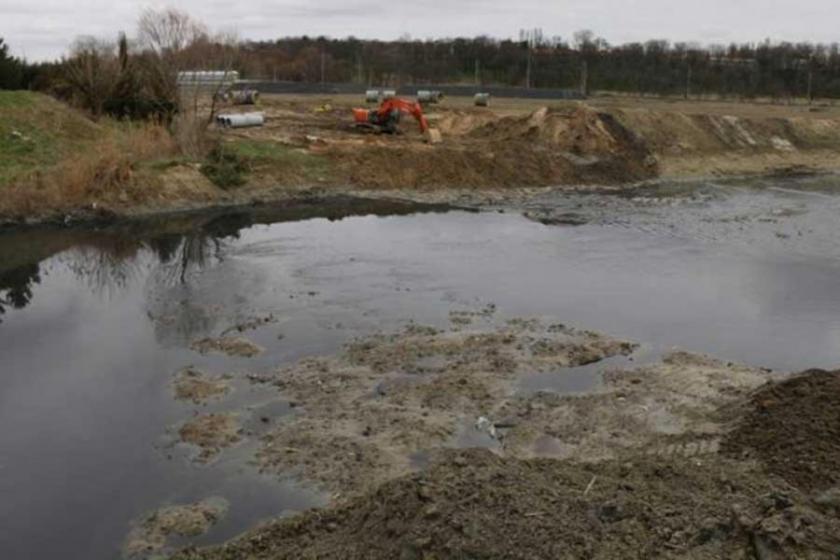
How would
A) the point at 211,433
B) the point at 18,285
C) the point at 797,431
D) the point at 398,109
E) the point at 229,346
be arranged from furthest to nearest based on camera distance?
the point at 398,109 < the point at 18,285 < the point at 229,346 < the point at 211,433 < the point at 797,431

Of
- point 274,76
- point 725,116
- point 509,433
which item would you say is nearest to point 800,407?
point 509,433

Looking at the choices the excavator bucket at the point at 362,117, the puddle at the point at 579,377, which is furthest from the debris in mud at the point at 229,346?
the excavator bucket at the point at 362,117

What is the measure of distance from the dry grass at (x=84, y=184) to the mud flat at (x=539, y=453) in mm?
14362

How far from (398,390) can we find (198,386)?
2.79 meters

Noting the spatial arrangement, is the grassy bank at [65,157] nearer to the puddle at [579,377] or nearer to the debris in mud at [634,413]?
the puddle at [579,377]

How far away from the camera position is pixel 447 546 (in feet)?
21.6

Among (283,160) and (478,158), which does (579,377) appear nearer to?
(283,160)

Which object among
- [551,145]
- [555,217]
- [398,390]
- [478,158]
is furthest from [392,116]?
[398,390]

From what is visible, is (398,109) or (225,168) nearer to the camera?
(225,168)

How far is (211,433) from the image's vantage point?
10.7 metres

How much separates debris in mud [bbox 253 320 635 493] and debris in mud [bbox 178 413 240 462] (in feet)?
1.61

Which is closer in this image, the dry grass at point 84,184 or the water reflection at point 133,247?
the water reflection at point 133,247

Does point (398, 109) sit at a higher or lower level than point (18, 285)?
higher

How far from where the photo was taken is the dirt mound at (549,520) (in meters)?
6.56
